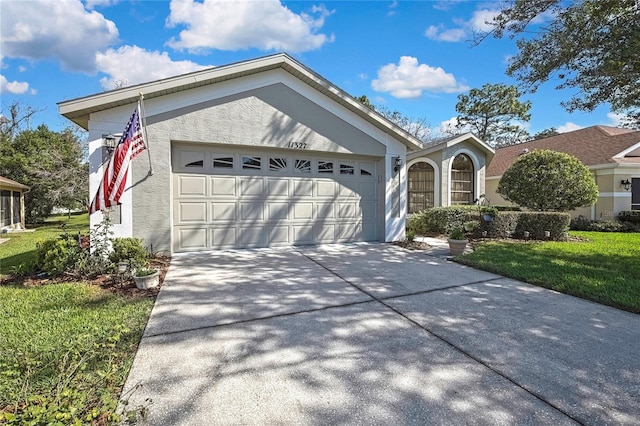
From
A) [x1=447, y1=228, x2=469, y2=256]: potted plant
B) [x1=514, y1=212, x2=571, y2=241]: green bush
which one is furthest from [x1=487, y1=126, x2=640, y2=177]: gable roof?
[x1=447, y1=228, x2=469, y2=256]: potted plant

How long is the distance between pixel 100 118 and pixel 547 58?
10.1m

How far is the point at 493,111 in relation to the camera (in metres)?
29.4

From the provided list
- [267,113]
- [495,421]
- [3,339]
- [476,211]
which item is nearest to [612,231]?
[476,211]

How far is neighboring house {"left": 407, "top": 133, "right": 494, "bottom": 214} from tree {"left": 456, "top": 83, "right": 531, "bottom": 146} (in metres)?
16.8

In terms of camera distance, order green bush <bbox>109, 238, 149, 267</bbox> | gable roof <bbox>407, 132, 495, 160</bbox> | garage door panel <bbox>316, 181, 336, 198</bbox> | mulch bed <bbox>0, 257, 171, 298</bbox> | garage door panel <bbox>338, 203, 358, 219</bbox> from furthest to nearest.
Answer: gable roof <bbox>407, 132, 495, 160</bbox>, garage door panel <bbox>338, 203, 358, 219</bbox>, garage door panel <bbox>316, 181, 336, 198</bbox>, green bush <bbox>109, 238, 149, 267</bbox>, mulch bed <bbox>0, 257, 171, 298</bbox>

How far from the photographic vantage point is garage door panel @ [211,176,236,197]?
25.0 feet

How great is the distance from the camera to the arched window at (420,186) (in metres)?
15.3

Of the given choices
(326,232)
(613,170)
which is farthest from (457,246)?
(613,170)

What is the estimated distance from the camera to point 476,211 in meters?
12.1

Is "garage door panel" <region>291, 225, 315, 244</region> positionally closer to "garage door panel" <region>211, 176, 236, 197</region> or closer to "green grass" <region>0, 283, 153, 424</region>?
"garage door panel" <region>211, 176, 236, 197</region>

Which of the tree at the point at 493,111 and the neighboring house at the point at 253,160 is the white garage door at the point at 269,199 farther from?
the tree at the point at 493,111

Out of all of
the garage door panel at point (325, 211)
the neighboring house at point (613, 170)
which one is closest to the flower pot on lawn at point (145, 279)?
the garage door panel at point (325, 211)

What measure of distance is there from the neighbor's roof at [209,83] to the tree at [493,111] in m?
25.1

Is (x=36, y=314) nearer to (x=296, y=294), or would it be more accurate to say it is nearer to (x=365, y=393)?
(x=296, y=294)
